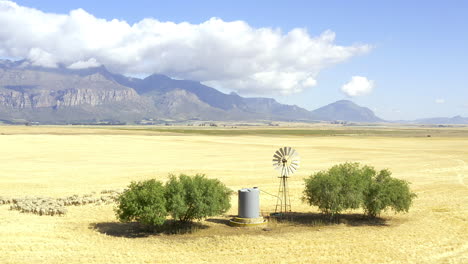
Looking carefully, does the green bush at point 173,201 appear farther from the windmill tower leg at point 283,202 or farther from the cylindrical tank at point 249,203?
the windmill tower leg at point 283,202

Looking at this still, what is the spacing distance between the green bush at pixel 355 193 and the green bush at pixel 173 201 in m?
6.52

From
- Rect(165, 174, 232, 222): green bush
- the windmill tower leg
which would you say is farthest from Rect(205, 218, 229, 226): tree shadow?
the windmill tower leg

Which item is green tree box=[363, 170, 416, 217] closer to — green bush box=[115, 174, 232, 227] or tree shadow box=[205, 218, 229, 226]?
tree shadow box=[205, 218, 229, 226]

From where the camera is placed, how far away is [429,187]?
45.5 meters

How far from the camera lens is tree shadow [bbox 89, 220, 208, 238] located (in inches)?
1068

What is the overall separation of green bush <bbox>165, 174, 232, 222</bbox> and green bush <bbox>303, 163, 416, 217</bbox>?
6.52 meters

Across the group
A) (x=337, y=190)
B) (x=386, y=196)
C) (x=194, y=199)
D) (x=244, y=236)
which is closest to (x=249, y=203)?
(x=244, y=236)

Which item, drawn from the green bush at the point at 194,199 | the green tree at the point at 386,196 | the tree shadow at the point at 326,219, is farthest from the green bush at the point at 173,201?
the green tree at the point at 386,196

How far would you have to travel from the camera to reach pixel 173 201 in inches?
1045

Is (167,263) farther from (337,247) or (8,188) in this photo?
(8,188)

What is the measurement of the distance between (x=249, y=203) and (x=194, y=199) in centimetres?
381

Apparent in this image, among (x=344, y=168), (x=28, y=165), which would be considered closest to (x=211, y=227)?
(x=344, y=168)

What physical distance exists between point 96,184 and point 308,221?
2643 cm

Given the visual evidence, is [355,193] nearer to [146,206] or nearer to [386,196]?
[386,196]
